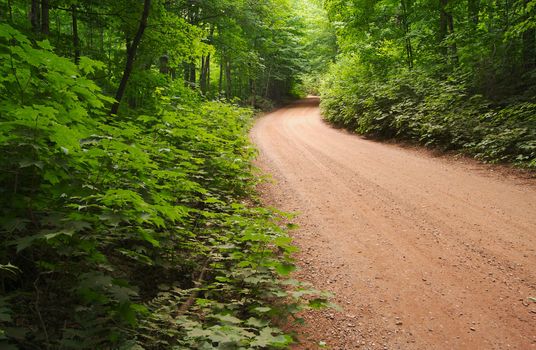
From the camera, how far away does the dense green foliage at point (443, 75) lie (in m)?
10.5

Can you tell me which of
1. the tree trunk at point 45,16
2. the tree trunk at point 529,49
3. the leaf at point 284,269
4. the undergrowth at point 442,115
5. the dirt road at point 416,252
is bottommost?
the dirt road at point 416,252

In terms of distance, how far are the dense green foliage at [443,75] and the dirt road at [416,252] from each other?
1652mm

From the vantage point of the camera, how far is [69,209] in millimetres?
2818

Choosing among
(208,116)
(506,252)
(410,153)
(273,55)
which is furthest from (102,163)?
(273,55)

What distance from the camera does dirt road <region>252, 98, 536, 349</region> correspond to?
3623 mm

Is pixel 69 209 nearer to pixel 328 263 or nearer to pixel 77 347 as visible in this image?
pixel 77 347

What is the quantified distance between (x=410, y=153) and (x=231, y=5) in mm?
9901

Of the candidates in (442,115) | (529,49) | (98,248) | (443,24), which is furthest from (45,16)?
(443,24)

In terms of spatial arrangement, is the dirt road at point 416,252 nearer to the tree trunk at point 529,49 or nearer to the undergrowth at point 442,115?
the undergrowth at point 442,115

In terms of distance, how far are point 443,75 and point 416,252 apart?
11874 mm

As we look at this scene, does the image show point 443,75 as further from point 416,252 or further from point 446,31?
point 416,252

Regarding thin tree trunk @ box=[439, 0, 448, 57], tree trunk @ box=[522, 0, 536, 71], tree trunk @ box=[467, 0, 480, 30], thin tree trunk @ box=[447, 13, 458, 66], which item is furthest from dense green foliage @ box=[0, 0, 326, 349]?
thin tree trunk @ box=[439, 0, 448, 57]

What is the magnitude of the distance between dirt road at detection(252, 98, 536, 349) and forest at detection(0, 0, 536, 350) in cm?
55

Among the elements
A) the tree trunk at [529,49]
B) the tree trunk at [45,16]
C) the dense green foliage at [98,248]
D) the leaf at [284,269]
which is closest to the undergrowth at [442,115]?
the tree trunk at [529,49]
